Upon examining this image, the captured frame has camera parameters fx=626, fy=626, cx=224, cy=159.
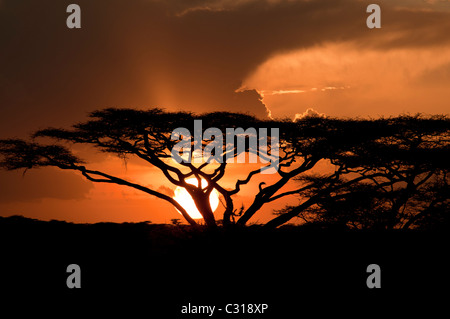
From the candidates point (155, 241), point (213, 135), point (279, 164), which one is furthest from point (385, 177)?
point (155, 241)

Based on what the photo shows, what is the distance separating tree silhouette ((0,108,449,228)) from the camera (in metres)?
27.2

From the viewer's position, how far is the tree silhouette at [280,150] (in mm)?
27203

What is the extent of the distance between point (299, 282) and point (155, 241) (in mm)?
4901

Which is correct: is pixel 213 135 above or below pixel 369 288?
above

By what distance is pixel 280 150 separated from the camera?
28.3 meters

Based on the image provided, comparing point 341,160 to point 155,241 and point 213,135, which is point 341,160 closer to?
point 213,135

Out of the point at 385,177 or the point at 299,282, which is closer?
the point at 299,282
